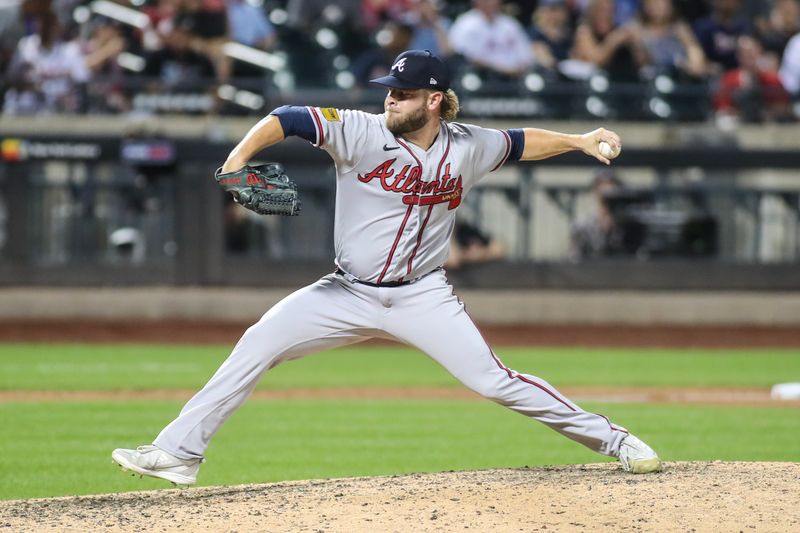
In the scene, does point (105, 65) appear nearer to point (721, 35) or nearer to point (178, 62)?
point (178, 62)

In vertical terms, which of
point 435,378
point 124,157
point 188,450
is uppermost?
point 124,157

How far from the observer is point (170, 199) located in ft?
46.0

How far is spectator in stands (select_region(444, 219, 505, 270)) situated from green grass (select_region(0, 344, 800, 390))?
4.17 ft

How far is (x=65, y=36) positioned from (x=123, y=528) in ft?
37.7

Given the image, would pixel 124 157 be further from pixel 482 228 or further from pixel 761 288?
pixel 761 288

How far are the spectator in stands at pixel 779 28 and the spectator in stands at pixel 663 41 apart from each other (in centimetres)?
85

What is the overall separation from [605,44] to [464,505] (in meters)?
10.7

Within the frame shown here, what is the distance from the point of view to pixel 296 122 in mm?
5098

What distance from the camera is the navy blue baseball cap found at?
5.28m

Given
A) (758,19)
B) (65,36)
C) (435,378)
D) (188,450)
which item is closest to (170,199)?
(65,36)

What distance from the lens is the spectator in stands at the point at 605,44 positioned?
1460cm

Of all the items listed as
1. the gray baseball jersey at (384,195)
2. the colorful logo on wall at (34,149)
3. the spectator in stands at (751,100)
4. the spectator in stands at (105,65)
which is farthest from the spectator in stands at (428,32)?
the gray baseball jersey at (384,195)

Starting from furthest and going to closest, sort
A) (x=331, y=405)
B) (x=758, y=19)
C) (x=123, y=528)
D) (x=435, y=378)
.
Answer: (x=758, y=19), (x=435, y=378), (x=331, y=405), (x=123, y=528)

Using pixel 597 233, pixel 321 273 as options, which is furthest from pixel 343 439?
pixel 597 233
